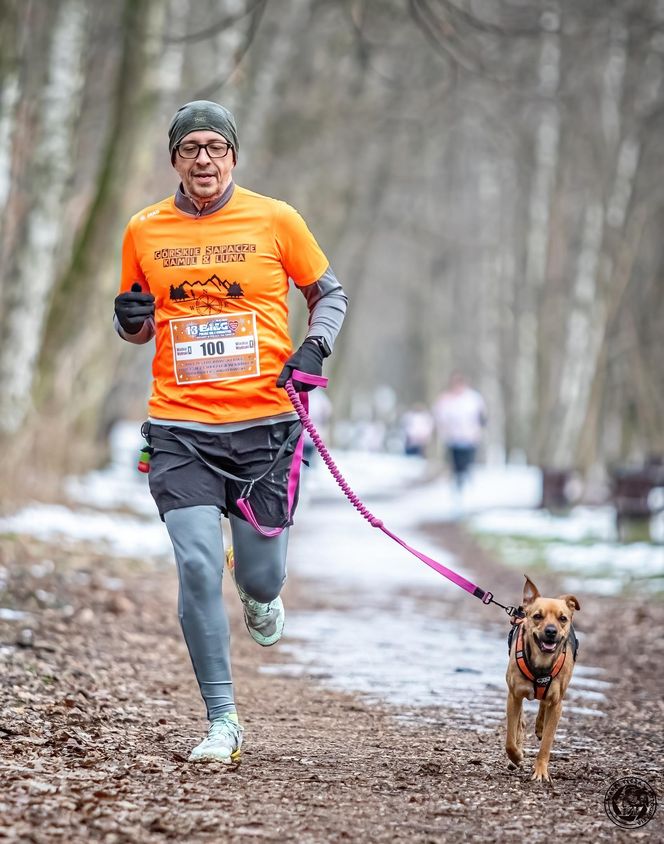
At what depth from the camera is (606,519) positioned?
778 inches

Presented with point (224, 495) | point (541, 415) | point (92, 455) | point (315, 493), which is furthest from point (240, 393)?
point (315, 493)

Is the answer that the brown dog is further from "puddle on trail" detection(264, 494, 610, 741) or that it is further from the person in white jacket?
the person in white jacket

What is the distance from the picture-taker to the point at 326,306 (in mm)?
5707

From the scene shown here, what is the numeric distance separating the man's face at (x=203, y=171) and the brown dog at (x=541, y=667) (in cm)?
202

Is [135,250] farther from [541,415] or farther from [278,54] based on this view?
[541,415]

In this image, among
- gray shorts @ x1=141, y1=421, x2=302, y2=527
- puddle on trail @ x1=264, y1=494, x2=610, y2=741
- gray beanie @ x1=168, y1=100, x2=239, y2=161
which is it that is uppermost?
gray beanie @ x1=168, y1=100, x2=239, y2=161

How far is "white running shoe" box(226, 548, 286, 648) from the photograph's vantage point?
5.71 m

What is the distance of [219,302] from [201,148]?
2.04 ft

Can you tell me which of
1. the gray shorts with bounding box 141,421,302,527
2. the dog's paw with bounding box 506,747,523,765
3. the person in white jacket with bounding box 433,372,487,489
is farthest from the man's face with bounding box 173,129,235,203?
the person in white jacket with bounding box 433,372,487,489

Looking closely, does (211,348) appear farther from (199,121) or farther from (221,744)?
(221,744)

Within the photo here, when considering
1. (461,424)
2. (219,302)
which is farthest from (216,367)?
(461,424)

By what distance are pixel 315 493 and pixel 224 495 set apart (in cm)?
2507

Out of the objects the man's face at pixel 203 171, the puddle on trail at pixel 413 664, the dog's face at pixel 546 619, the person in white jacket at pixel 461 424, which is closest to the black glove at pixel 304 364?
the man's face at pixel 203 171

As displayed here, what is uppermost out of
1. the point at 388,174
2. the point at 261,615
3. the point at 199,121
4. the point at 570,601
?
the point at 388,174
